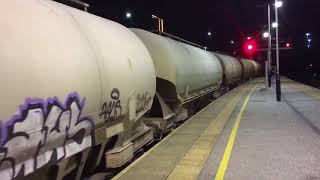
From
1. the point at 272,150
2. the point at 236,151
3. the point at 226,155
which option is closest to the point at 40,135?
the point at 226,155

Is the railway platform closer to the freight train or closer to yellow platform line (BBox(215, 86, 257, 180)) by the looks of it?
yellow platform line (BBox(215, 86, 257, 180))

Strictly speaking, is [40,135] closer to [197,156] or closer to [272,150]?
[197,156]

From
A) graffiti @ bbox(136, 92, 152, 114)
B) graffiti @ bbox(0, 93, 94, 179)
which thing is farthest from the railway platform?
graffiti @ bbox(0, 93, 94, 179)

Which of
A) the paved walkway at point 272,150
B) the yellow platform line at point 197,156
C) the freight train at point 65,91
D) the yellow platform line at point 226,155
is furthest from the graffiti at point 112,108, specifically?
the yellow platform line at point 226,155

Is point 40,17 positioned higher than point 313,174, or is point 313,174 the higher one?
point 40,17

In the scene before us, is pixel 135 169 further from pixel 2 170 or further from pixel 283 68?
pixel 283 68

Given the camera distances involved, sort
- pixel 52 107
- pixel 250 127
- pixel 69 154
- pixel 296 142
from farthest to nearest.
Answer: pixel 250 127, pixel 296 142, pixel 69 154, pixel 52 107

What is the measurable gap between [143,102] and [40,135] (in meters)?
4.11

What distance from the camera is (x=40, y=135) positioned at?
14.1ft

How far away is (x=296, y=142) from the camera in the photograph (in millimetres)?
9867

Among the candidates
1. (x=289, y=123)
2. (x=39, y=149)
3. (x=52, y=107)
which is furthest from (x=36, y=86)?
(x=289, y=123)

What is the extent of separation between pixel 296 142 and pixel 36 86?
732 centimetres

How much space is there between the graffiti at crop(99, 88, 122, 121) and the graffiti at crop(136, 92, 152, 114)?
3.68 feet

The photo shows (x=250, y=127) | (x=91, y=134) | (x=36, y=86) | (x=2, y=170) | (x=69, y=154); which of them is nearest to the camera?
(x=2, y=170)
